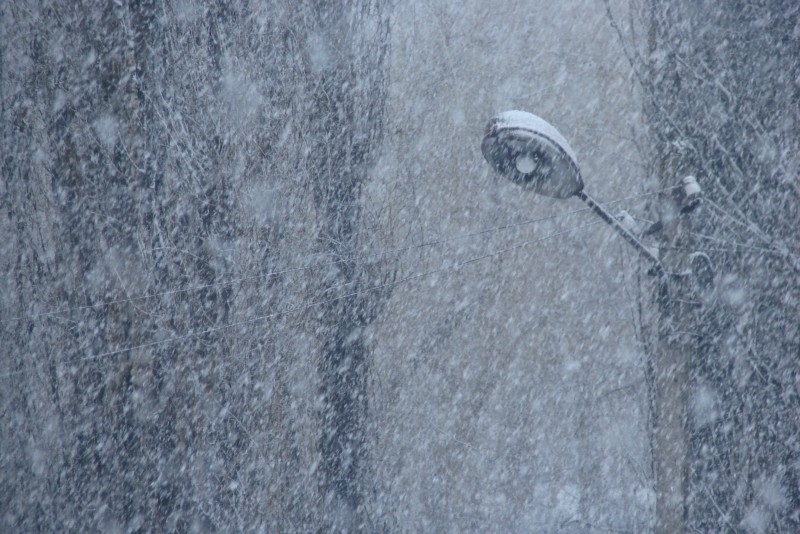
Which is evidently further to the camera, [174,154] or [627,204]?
[627,204]

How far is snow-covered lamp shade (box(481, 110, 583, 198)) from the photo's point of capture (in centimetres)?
276

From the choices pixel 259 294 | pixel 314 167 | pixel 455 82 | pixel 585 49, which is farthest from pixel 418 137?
pixel 259 294

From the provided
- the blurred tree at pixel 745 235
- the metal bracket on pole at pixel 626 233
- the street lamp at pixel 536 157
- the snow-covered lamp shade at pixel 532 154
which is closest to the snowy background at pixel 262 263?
the blurred tree at pixel 745 235

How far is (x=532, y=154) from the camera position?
2.79 metres

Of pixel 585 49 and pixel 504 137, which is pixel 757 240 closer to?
pixel 504 137

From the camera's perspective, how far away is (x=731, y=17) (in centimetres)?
322

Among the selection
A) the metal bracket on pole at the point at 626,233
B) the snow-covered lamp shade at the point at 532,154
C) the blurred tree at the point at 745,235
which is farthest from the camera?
the blurred tree at the point at 745,235

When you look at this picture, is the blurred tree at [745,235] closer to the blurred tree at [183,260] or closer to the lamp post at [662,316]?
the lamp post at [662,316]

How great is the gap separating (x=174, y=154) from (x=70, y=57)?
0.69 m

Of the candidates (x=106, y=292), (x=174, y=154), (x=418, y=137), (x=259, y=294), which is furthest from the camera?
(x=418, y=137)

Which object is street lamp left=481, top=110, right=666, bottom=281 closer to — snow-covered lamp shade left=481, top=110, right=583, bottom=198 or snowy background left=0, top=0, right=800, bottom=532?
snow-covered lamp shade left=481, top=110, right=583, bottom=198

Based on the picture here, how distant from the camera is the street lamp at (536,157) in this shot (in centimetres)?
276

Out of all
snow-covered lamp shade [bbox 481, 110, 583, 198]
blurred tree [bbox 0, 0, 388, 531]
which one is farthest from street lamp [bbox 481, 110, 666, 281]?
blurred tree [bbox 0, 0, 388, 531]

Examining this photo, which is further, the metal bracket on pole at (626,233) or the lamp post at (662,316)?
the metal bracket on pole at (626,233)
